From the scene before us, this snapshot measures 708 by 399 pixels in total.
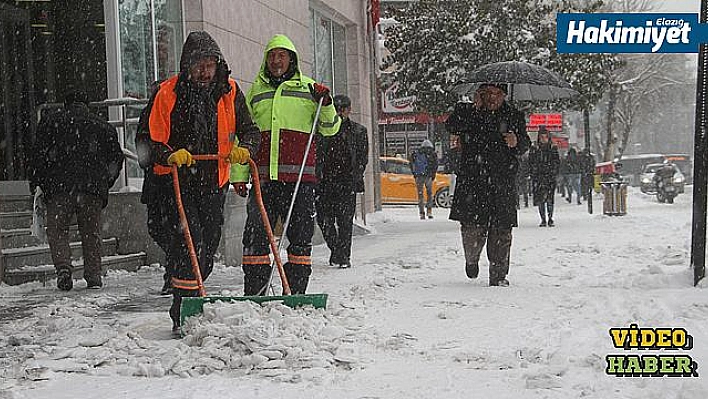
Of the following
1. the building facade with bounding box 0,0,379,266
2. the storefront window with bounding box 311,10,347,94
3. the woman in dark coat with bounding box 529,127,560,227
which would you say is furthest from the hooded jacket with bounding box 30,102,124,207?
the woman in dark coat with bounding box 529,127,560,227

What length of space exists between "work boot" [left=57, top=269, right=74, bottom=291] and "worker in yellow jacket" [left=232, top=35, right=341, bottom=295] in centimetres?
255

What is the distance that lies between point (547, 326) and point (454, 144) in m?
2.78

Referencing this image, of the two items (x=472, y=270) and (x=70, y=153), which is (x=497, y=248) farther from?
(x=70, y=153)

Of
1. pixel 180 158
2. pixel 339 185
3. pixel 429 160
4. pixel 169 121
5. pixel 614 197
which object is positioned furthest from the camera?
pixel 429 160

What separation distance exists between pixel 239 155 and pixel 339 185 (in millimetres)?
4247

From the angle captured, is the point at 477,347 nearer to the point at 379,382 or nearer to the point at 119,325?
the point at 379,382

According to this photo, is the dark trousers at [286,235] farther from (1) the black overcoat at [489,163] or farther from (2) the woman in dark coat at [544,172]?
(2) the woman in dark coat at [544,172]

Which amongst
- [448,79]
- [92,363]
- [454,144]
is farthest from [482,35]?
[92,363]

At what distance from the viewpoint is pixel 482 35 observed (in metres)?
18.3

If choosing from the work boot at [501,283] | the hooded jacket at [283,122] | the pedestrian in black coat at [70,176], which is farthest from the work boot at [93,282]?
the work boot at [501,283]

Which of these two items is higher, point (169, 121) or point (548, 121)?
point (548, 121)

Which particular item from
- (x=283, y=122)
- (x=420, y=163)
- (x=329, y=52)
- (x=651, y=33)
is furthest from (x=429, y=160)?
(x=283, y=122)

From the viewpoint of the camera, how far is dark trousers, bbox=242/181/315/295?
6371mm

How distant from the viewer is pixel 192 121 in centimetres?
577
